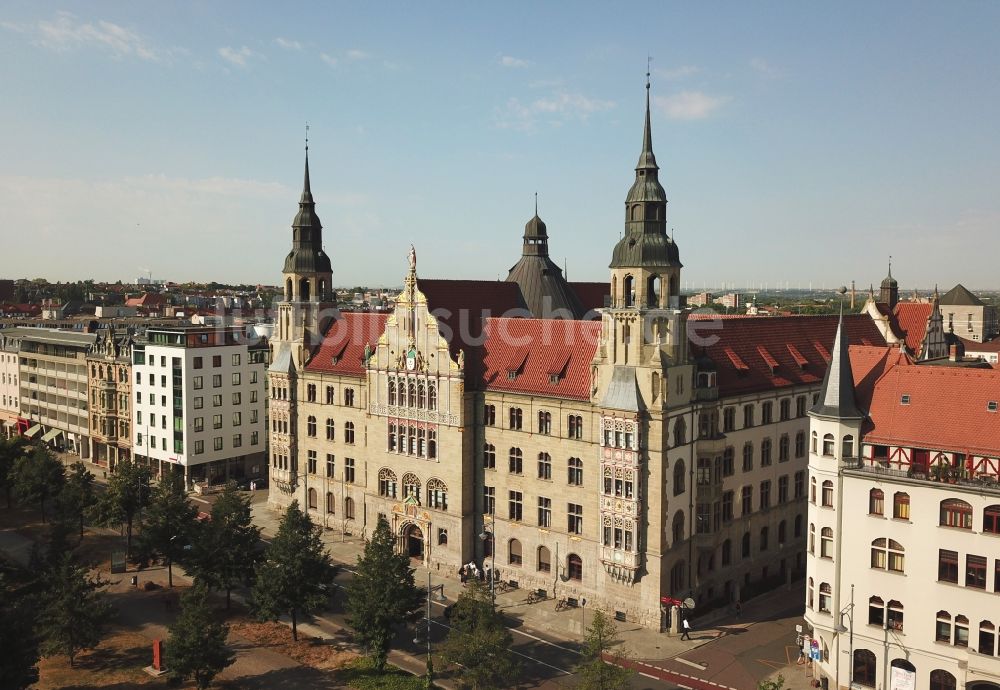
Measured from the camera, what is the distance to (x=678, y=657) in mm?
60094

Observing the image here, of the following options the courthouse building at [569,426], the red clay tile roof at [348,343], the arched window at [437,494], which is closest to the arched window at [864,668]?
the courthouse building at [569,426]

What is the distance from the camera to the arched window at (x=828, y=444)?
56.1m

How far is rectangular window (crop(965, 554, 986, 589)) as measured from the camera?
4912cm

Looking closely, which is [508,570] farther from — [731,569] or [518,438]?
[731,569]

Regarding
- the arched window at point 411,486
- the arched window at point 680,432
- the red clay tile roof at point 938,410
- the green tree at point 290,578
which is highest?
the red clay tile roof at point 938,410

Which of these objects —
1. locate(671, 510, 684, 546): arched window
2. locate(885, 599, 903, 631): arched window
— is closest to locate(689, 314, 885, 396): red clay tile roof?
locate(671, 510, 684, 546): arched window

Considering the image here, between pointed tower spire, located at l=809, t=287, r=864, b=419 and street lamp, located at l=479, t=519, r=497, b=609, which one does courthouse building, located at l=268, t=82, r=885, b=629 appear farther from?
pointed tower spire, located at l=809, t=287, r=864, b=419

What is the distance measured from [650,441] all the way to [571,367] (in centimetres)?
1057

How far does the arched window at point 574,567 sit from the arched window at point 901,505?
2649 centimetres

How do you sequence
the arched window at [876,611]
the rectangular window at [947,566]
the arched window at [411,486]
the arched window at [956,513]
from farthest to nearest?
the arched window at [411,486] → the arched window at [876,611] → the rectangular window at [947,566] → the arched window at [956,513]

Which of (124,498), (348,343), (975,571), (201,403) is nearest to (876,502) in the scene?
(975,571)

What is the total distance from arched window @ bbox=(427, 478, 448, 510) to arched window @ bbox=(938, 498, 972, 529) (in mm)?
42445

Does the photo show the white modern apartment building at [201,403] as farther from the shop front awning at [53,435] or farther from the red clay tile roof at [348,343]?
the shop front awning at [53,435]

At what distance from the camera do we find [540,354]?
74.9m
